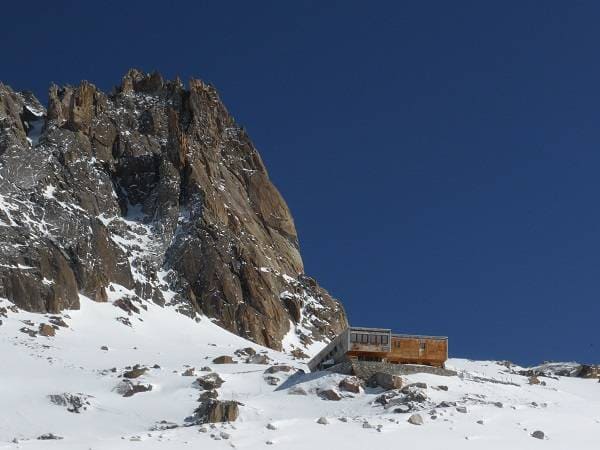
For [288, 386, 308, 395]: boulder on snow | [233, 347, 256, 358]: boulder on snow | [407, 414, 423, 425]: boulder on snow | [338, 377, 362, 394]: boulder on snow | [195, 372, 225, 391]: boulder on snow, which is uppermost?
[233, 347, 256, 358]: boulder on snow

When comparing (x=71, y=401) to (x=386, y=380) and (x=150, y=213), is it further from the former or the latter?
(x=150, y=213)

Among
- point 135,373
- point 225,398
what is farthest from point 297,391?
point 135,373

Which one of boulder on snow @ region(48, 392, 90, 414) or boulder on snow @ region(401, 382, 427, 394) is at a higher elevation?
boulder on snow @ region(401, 382, 427, 394)

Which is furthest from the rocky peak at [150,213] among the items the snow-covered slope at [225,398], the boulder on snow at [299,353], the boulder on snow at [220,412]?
the boulder on snow at [220,412]

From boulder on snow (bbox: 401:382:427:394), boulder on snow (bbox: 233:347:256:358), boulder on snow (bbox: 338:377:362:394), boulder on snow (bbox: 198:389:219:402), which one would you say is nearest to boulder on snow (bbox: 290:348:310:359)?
boulder on snow (bbox: 233:347:256:358)

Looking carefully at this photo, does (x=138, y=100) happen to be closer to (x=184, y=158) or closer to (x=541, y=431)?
(x=184, y=158)

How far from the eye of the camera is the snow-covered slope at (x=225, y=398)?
33031 mm

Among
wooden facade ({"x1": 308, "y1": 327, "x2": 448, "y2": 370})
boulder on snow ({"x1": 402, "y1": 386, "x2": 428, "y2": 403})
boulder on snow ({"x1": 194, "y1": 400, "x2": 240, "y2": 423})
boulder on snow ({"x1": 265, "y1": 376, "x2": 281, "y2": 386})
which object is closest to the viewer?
boulder on snow ({"x1": 194, "y1": 400, "x2": 240, "y2": 423})

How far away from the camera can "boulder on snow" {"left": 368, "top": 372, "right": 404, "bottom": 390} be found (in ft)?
165

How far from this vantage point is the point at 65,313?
285 ft

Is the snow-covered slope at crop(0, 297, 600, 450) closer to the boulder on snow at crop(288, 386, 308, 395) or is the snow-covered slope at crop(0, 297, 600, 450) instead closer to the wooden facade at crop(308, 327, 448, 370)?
the boulder on snow at crop(288, 386, 308, 395)

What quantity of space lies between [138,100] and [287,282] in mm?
39361

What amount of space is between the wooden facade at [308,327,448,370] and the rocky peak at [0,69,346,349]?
3750 centimetres

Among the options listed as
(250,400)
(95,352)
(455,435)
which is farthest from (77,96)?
(455,435)
